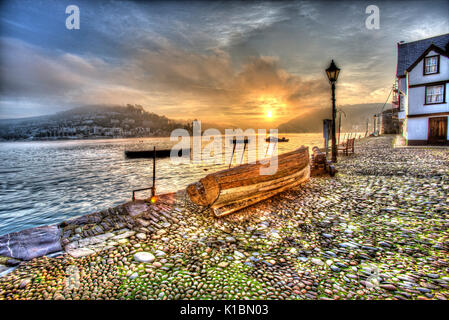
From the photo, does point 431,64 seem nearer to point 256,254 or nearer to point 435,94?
point 435,94

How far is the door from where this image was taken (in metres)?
21.5

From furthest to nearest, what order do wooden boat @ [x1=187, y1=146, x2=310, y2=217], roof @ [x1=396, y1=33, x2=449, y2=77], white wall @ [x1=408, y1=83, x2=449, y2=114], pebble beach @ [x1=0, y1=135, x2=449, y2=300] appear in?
roof @ [x1=396, y1=33, x2=449, y2=77], white wall @ [x1=408, y1=83, x2=449, y2=114], wooden boat @ [x1=187, y1=146, x2=310, y2=217], pebble beach @ [x1=0, y1=135, x2=449, y2=300]

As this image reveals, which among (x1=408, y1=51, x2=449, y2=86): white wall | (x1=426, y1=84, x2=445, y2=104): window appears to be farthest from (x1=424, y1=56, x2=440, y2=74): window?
(x1=426, y1=84, x2=445, y2=104): window

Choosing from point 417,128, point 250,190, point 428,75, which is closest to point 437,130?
point 417,128

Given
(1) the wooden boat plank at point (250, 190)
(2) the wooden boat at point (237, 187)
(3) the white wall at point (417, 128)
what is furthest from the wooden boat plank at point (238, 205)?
(3) the white wall at point (417, 128)

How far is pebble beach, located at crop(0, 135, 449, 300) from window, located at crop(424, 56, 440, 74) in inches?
968

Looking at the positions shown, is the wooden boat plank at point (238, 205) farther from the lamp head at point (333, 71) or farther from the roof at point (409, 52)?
the roof at point (409, 52)

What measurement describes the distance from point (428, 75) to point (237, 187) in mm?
29191

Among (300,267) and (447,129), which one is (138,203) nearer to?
(300,267)

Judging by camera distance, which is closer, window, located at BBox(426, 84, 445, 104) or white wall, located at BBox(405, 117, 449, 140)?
window, located at BBox(426, 84, 445, 104)

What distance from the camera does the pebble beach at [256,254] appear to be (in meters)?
2.81

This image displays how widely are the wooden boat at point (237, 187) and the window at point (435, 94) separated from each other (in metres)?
26.2

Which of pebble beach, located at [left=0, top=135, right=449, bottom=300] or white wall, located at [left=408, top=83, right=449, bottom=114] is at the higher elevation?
white wall, located at [left=408, top=83, right=449, bottom=114]

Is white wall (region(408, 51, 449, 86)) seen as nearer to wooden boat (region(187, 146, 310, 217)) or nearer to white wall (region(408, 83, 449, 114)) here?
white wall (region(408, 83, 449, 114))
